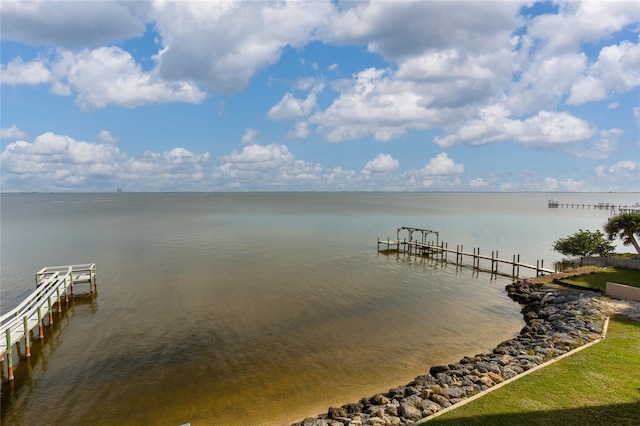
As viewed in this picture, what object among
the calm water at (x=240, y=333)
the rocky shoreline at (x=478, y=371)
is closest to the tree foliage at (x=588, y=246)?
the calm water at (x=240, y=333)

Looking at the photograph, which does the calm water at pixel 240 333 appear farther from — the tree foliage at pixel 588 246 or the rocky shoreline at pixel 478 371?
the tree foliage at pixel 588 246

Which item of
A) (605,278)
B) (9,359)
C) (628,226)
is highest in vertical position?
(628,226)

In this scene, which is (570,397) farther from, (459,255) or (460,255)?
(459,255)

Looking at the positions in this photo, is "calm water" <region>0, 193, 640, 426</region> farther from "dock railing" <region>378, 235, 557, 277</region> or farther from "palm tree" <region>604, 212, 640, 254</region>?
"palm tree" <region>604, 212, 640, 254</region>

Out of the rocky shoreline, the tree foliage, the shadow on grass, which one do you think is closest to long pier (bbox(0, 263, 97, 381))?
the rocky shoreline

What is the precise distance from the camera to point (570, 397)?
11359 millimetres

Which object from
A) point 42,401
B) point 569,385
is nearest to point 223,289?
point 42,401

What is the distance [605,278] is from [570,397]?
21454 mm

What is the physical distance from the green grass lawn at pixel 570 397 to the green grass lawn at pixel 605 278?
14.2 meters

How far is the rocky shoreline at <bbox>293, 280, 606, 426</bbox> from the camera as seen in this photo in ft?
39.5

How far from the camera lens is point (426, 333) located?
21.9 meters

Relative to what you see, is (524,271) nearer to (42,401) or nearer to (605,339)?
(605,339)

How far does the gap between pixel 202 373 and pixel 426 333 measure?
12934mm

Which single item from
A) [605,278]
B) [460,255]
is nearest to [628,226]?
[605,278]
